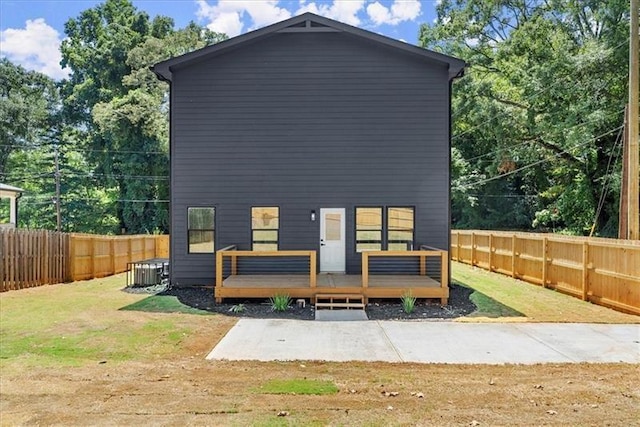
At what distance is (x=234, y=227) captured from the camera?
11.9m

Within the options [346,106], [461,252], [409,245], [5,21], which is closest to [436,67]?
[346,106]

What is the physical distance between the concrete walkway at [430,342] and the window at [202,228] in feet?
13.4

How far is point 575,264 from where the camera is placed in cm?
1091

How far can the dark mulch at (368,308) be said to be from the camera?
895cm

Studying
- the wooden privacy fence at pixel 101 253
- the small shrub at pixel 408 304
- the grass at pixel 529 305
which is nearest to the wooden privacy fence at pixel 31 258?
the wooden privacy fence at pixel 101 253

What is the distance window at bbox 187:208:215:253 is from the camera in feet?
39.3

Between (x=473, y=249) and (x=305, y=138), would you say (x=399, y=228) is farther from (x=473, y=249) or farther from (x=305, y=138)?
(x=473, y=249)

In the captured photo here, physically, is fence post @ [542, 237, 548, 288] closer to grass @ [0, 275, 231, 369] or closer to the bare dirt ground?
the bare dirt ground

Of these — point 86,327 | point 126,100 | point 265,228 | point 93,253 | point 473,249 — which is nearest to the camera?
point 86,327

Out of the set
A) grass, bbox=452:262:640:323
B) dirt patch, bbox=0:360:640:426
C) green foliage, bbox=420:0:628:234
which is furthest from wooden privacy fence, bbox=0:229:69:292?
green foliage, bbox=420:0:628:234

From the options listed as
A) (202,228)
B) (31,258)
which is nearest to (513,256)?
(202,228)

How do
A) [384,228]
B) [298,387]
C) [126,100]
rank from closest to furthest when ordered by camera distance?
[298,387] < [384,228] < [126,100]

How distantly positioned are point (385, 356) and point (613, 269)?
6216 millimetres

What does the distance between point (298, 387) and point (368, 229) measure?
24.0ft
